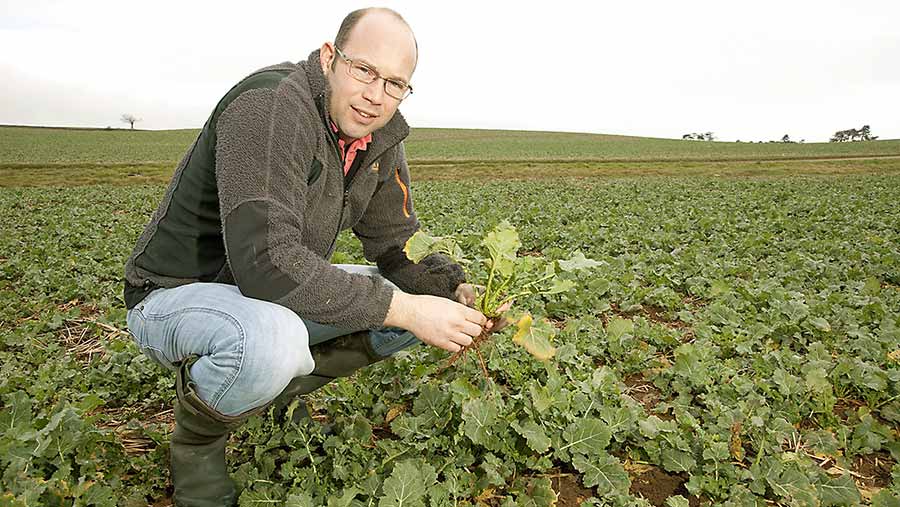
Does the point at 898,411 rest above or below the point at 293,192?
below

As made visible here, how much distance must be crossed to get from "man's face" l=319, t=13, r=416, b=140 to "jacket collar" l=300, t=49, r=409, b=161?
3cm

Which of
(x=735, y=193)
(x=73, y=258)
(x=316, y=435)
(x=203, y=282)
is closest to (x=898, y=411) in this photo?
(x=316, y=435)

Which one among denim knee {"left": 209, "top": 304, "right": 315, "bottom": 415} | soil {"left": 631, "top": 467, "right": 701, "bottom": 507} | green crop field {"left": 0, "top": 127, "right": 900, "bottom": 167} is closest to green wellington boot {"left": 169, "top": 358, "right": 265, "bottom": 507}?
denim knee {"left": 209, "top": 304, "right": 315, "bottom": 415}

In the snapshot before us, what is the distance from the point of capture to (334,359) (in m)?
2.83

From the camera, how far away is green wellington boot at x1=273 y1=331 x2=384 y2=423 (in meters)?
2.79

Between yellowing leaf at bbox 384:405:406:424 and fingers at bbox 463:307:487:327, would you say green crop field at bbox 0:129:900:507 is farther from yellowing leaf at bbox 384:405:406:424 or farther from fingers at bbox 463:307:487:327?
fingers at bbox 463:307:487:327

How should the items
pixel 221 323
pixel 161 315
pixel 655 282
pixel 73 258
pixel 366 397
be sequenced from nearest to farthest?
1. pixel 221 323
2. pixel 161 315
3. pixel 366 397
4. pixel 655 282
5. pixel 73 258

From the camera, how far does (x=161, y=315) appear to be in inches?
92.9

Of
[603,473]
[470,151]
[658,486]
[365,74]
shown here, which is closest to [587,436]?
[603,473]

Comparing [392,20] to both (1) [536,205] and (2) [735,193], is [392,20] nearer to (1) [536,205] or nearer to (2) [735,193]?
(1) [536,205]

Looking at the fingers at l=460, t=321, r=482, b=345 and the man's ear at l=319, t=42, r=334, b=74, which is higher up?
the man's ear at l=319, t=42, r=334, b=74

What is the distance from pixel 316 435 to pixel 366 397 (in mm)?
478

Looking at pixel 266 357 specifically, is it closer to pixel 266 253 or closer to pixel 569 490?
pixel 266 253

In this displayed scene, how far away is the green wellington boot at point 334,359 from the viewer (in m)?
2.79
